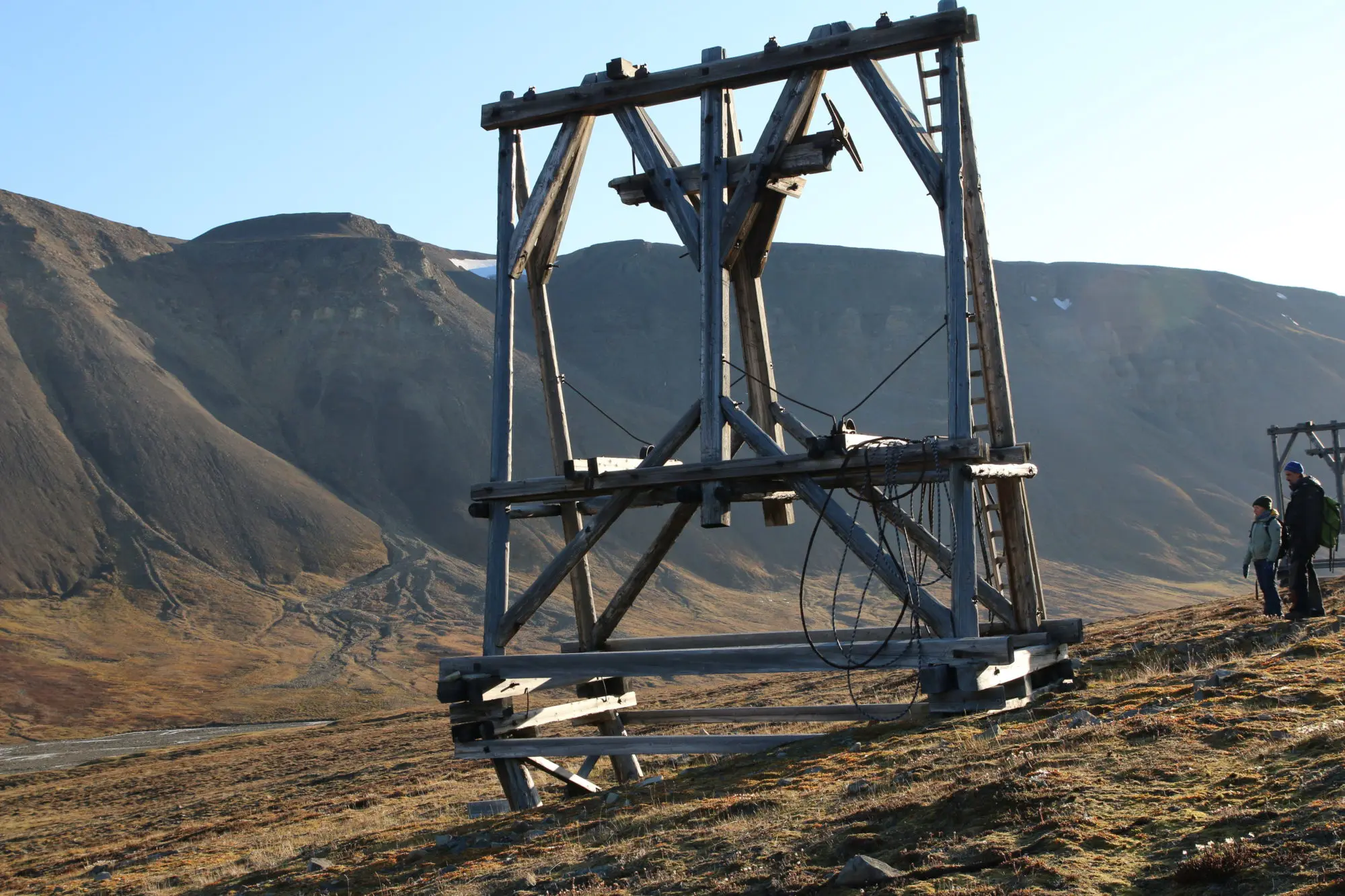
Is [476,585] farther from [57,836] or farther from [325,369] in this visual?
[57,836]

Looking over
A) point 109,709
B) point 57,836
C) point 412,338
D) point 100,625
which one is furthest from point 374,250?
point 57,836

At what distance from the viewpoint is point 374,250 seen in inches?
3927

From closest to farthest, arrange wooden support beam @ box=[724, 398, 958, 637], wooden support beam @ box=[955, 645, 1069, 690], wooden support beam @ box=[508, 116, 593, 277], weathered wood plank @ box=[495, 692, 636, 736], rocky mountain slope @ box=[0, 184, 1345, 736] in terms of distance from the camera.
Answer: wooden support beam @ box=[955, 645, 1069, 690] → wooden support beam @ box=[724, 398, 958, 637] → weathered wood plank @ box=[495, 692, 636, 736] → wooden support beam @ box=[508, 116, 593, 277] → rocky mountain slope @ box=[0, 184, 1345, 736]

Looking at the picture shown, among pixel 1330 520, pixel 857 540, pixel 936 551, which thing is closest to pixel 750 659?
pixel 857 540

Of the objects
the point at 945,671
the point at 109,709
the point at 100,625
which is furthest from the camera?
the point at 100,625

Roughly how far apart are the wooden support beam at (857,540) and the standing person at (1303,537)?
4.88 metres

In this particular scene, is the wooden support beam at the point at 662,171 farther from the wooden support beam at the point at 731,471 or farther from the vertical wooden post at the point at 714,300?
the wooden support beam at the point at 731,471

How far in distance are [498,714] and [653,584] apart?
60614 millimetres

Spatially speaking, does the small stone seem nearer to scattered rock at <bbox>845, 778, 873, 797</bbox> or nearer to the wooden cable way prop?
scattered rock at <bbox>845, 778, 873, 797</bbox>

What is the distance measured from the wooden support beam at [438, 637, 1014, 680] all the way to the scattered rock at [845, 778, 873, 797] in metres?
1.76

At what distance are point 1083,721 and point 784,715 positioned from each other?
4.18 metres

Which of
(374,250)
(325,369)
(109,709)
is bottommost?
(109,709)

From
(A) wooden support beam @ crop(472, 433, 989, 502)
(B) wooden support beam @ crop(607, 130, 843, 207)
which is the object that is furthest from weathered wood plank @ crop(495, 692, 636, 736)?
(B) wooden support beam @ crop(607, 130, 843, 207)

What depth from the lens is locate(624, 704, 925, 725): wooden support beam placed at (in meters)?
11.1
